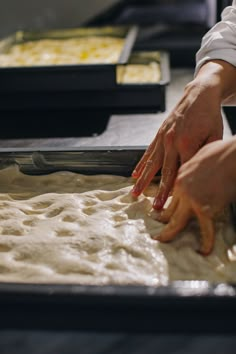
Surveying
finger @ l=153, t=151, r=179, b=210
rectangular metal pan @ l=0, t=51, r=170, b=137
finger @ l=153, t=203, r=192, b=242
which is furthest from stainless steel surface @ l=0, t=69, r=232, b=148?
finger @ l=153, t=203, r=192, b=242

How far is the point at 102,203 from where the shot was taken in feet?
4.42

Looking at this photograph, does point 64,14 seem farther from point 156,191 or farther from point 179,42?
point 156,191

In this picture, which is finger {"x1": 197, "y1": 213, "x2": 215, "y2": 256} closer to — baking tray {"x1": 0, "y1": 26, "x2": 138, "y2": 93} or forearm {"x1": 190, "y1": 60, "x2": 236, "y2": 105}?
forearm {"x1": 190, "y1": 60, "x2": 236, "y2": 105}

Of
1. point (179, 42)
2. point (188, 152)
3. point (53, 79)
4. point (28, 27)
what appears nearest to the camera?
point (188, 152)

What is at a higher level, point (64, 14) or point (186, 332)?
point (186, 332)

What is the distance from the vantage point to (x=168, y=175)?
1316 millimetres

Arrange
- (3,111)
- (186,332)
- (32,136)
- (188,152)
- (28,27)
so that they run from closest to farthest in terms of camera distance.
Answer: (186,332), (188,152), (32,136), (3,111), (28,27)

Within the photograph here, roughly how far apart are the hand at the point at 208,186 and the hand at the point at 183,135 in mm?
182

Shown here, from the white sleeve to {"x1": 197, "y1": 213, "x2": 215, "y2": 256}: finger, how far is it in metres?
0.57

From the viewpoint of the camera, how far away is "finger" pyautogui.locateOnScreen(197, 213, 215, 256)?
1.10 m

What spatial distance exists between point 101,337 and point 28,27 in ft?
10.8

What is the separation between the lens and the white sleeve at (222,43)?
4.86 ft

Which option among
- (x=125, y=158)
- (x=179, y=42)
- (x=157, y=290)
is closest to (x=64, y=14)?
(x=179, y=42)

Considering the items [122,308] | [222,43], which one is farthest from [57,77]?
[122,308]
